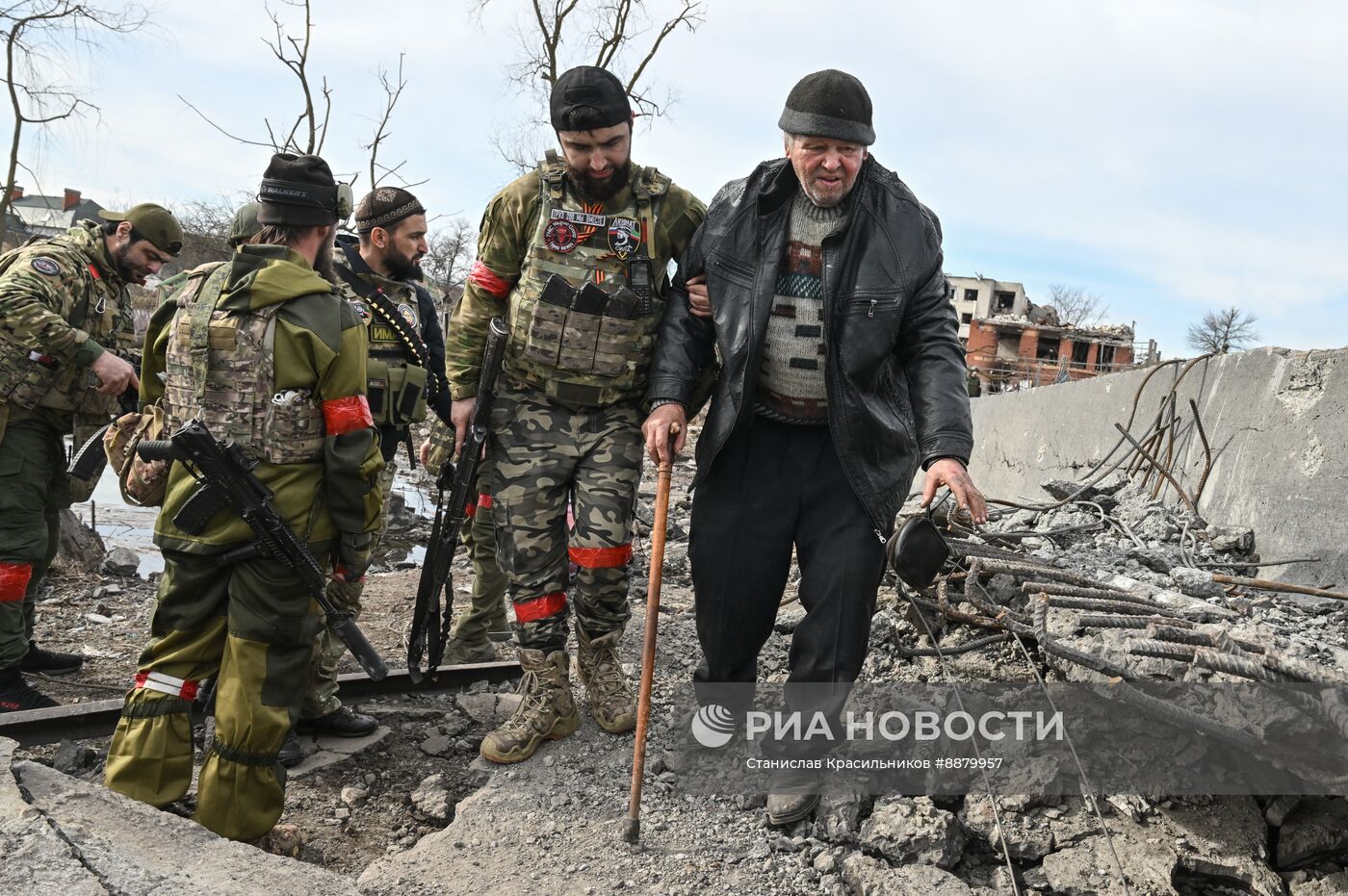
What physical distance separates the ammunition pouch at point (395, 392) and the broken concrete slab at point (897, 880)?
7.73ft

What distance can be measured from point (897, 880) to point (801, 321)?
1.55 m

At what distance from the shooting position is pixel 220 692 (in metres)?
2.61

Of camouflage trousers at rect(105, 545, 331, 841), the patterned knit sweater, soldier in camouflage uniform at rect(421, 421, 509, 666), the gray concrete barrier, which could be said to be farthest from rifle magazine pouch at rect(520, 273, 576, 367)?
the gray concrete barrier

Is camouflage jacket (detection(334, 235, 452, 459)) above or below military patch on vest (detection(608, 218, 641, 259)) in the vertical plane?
below

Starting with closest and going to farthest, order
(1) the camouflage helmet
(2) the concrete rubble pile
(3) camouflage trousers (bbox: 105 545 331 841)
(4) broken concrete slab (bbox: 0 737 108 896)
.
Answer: (4) broken concrete slab (bbox: 0 737 108 896), (2) the concrete rubble pile, (3) camouflage trousers (bbox: 105 545 331 841), (1) the camouflage helmet

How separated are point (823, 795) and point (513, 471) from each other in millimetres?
1425

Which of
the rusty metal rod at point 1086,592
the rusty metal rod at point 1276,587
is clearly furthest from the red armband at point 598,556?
the rusty metal rod at point 1276,587

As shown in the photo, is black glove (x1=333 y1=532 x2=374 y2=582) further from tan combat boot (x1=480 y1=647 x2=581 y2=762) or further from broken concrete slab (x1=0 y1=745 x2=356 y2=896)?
broken concrete slab (x1=0 y1=745 x2=356 y2=896)

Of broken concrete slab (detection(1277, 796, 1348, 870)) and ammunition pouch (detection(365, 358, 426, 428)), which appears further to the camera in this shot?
ammunition pouch (detection(365, 358, 426, 428))

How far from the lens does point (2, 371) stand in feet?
12.9

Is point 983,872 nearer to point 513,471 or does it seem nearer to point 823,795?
point 823,795

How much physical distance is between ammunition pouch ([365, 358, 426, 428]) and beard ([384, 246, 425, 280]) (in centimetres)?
45

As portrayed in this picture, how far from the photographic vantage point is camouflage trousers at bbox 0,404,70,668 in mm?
3938

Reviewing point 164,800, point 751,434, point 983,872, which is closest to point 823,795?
point 983,872
